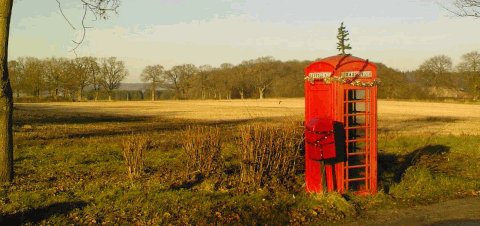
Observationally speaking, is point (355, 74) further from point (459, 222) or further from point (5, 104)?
point (5, 104)

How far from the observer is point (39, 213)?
18.2ft

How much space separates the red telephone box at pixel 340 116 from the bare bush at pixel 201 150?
76.6 inches

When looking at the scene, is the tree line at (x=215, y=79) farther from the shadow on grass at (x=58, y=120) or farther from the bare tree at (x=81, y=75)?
the shadow on grass at (x=58, y=120)

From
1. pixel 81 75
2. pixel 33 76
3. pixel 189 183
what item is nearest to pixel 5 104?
pixel 189 183

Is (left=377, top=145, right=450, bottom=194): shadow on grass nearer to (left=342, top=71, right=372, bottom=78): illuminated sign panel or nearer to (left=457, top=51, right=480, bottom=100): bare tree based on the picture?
(left=342, top=71, right=372, bottom=78): illuminated sign panel

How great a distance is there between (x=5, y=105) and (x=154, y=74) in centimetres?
9921

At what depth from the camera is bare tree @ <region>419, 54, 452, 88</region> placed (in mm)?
71812

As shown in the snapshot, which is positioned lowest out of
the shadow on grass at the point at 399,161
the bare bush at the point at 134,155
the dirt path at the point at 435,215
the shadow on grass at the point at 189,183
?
the dirt path at the point at 435,215

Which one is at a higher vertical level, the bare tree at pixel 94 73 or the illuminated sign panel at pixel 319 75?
the bare tree at pixel 94 73

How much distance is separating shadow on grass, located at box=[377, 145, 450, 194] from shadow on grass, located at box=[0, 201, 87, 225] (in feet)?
17.8

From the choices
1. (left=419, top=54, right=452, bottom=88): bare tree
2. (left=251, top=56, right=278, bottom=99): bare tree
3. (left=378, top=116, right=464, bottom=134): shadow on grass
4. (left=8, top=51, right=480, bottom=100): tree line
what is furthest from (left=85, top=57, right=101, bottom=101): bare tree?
(left=378, top=116, right=464, bottom=134): shadow on grass

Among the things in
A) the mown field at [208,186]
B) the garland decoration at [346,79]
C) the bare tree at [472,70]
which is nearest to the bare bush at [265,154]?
the mown field at [208,186]

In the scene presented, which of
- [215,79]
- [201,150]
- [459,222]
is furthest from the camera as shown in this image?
[215,79]

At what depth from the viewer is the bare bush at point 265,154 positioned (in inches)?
286
